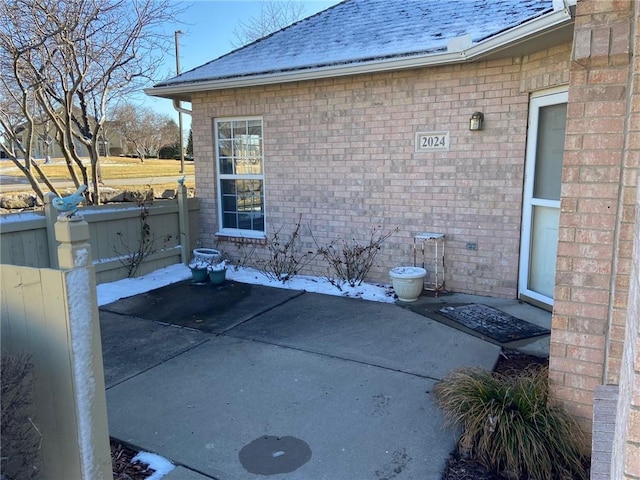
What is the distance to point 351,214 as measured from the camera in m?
6.71

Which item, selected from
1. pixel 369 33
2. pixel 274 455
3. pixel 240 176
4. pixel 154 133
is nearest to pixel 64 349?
pixel 274 455

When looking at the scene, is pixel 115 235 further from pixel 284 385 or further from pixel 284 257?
pixel 284 385

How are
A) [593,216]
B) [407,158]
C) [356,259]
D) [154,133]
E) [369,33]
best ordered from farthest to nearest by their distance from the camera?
1. [154,133]
2. [369,33]
3. [356,259]
4. [407,158]
5. [593,216]

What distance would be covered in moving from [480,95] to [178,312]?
456cm

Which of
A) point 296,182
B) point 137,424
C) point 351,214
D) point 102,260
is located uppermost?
point 296,182

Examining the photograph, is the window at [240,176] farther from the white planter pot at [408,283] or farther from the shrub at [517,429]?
the shrub at [517,429]

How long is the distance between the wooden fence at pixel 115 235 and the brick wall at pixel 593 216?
18.0 ft

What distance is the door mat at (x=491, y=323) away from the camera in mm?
4562

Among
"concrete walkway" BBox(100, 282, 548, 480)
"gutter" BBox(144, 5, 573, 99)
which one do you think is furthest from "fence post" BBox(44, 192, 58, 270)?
"gutter" BBox(144, 5, 573, 99)

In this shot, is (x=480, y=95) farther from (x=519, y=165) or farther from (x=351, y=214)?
(x=351, y=214)

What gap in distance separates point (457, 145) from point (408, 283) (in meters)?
1.88

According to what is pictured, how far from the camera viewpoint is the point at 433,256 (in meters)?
6.22

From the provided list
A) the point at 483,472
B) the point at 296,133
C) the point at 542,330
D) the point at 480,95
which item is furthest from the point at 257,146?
the point at 483,472

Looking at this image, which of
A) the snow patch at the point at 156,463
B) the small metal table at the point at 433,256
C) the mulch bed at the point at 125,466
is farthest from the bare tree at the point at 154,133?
the snow patch at the point at 156,463
